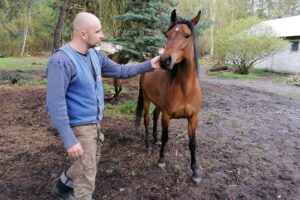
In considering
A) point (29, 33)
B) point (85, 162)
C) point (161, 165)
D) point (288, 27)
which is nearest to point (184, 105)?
point (161, 165)

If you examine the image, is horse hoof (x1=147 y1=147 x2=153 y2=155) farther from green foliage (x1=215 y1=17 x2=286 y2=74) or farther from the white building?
the white building

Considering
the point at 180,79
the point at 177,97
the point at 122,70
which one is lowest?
the point at 177,97

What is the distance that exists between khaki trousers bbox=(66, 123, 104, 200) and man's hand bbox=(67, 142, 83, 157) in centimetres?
16

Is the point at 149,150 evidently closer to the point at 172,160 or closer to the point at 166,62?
the point at 172,160

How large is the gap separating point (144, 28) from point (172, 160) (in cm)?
437

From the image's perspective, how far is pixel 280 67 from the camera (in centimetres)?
2227

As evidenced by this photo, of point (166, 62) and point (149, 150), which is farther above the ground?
point (166, 62)

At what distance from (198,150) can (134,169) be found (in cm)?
119

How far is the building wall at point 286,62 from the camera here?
21000 mm

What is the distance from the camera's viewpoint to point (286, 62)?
71.2 feet

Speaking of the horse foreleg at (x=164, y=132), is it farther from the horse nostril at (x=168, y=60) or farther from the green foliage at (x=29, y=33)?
the green foliage at (x=29, y=33)

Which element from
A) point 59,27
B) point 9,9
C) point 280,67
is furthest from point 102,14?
point 280,67

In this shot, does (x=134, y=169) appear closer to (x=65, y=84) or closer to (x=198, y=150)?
(x=198, y=150)

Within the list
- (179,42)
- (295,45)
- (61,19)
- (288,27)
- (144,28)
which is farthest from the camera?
(288,27)
